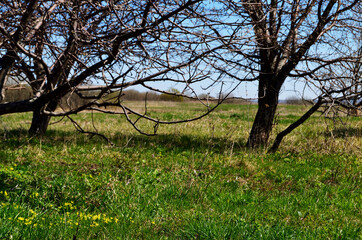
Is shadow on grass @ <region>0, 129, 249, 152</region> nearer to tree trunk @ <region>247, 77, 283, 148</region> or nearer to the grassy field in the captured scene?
the grassy field

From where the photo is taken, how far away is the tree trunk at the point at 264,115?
27.4 ft

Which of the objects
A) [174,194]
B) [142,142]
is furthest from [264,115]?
[174,194]

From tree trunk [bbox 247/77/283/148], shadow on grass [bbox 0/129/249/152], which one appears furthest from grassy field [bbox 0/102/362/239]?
tree trunk [bbox 247/77/283/148]

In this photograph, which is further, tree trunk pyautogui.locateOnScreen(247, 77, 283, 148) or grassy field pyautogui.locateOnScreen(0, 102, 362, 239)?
tree trunk pyautogui.locateOnScreen(247, 77, 283, 148)

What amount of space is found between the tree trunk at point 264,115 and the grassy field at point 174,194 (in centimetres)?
62

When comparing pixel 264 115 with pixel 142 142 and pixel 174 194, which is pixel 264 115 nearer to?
pixel 142 142

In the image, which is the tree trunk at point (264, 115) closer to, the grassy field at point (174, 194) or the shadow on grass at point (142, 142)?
the shadow on grass at point (142, 142)

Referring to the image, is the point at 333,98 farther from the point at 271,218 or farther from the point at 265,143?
the point at 271,218

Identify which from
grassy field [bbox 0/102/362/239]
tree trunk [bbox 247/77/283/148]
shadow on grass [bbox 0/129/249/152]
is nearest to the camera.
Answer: grassy field [bbox 0/102/362/239]

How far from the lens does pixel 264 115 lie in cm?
841

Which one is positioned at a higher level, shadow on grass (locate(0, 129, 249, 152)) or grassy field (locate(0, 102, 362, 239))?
shadow on grass (locate(0, 129, 249, 152))

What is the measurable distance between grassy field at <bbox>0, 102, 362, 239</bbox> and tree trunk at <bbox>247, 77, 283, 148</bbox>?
0.62 meters

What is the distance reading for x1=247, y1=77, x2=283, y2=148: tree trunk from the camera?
27.4 ft

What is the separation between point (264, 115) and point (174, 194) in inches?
170
